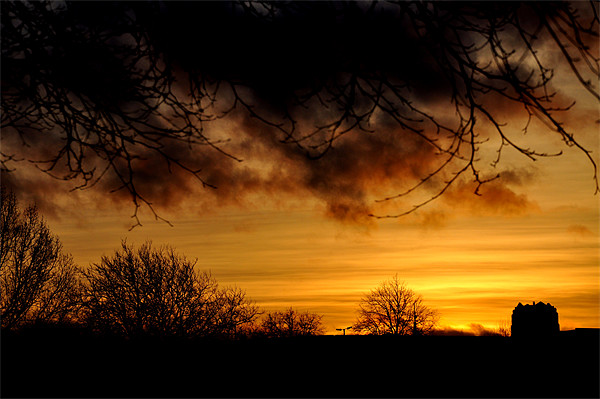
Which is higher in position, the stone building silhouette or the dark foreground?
the stone building silhouette

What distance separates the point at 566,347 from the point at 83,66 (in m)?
5.51

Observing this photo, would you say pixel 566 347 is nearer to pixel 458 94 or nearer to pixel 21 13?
pixel 458 94

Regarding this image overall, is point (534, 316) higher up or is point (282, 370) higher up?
point (534, 316)

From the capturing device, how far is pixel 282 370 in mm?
6473

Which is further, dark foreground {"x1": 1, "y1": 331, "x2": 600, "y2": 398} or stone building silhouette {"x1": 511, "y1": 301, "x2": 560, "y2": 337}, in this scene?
stone building silhouette {"x1": 511, "y1": 301, "x2": 560, "y2": 337}

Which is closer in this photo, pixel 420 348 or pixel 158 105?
pixel 158 105

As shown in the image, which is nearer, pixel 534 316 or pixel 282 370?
pixel 282 370

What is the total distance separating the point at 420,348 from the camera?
23.2 feet

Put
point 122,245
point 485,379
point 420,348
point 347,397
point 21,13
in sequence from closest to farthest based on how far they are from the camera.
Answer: point 21,13 < point 347,397 < point 485,379 < point 420,348 < point 122,245

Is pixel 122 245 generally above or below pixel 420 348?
above

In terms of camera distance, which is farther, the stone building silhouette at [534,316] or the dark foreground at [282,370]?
the stone building silhouette at [534,316]

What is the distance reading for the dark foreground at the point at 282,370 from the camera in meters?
6.09

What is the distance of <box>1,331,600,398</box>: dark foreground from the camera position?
609 cm

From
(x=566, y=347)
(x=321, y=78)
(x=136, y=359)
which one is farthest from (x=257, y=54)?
(x=566, y=347)
